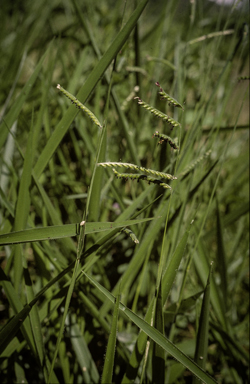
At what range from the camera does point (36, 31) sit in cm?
94

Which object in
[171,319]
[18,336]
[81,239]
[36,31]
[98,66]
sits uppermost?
[36,31]

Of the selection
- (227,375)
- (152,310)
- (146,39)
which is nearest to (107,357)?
(152,310)

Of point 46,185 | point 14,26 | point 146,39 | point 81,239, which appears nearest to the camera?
point 81,239

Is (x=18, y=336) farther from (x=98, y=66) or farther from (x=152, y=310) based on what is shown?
(x=98, y=66)

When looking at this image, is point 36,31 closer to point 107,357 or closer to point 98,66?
point 98,66

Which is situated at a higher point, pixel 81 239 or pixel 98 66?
pixel 98 66

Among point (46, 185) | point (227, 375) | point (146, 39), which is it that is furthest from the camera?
point (146, 39)

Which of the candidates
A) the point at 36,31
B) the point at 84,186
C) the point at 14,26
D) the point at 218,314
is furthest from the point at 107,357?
the point at 14,26

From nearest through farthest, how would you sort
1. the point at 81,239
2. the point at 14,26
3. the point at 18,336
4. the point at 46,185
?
the point at 81,239, the point at 18,336, the point at 46,185, the point at 14,26

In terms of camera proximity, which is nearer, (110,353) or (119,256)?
(110,353)

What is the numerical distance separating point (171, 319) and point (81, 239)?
0.24 meters

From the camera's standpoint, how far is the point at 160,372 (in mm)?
383

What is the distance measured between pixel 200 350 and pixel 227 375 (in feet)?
→ 0.85

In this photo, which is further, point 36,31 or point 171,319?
point 36,31
